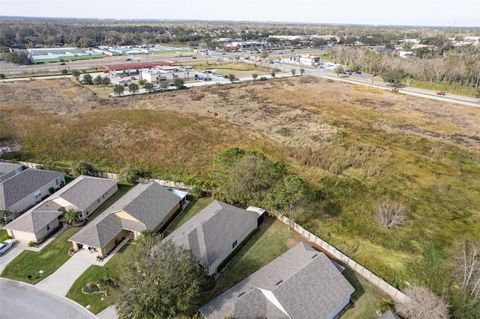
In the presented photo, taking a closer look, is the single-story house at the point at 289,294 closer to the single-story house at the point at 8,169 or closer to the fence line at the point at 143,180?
the fence line at the point at 143,180

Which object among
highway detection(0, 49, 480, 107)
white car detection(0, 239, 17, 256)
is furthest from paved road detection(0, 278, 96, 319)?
highway detection(0, 49, 480, 107)

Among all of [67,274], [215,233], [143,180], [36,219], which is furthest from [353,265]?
[36,219]

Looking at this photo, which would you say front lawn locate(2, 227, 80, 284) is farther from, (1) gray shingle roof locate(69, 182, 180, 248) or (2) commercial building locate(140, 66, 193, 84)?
(2) commercial building locate(140, 66, 193, 84)

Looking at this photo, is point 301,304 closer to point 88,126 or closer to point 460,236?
point 460,236

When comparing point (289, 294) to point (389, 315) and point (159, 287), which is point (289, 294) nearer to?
point (389, 315)

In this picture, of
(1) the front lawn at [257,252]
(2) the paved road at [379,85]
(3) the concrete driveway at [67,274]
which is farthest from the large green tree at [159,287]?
(2) the paved road at [379,85]

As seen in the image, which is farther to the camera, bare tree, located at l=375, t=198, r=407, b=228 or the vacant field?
bare tree, located at l=375, t=198, r=407, b=228
